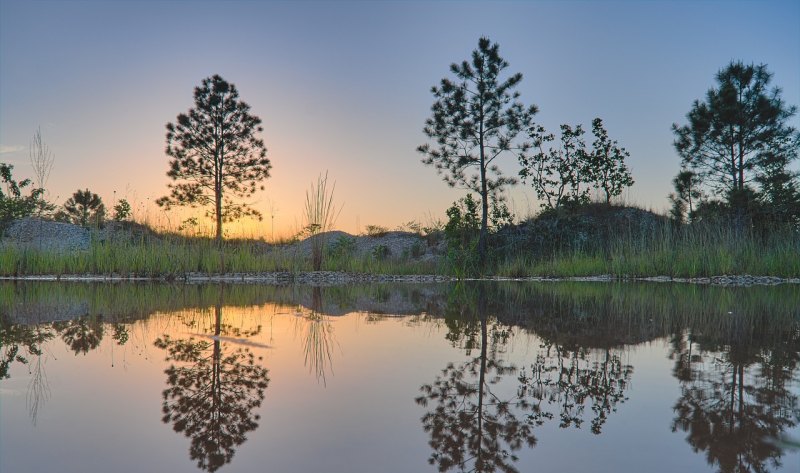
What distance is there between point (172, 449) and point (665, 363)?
2.35 meters

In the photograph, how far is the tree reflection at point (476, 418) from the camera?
4.74 feet

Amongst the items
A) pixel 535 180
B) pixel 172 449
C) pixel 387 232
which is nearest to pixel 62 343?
pixel 172 449

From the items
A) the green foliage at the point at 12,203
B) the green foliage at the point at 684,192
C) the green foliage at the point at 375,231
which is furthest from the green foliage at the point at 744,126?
the green foliage at the point at 12,203

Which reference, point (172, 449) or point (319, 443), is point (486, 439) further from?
point (172, 449)

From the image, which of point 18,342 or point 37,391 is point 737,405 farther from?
point 18,342

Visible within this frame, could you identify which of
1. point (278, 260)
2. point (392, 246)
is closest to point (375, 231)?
point (392, 246)

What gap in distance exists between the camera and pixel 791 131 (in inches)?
957

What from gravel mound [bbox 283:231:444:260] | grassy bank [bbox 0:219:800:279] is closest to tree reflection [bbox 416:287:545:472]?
grassy bank [bbox 0:219:800:279]

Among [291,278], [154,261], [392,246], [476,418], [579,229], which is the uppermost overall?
[579,229]

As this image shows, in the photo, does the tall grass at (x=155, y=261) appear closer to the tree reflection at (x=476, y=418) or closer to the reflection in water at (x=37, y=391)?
the reflection in water at (x=37, y=391)

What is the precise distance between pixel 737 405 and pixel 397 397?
126cm

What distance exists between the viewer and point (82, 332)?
3.54 m

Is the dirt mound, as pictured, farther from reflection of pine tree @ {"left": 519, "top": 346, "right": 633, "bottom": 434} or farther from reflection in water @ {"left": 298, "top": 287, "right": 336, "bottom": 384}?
reflection of pine tree @ {"left": 519, "top": 346, "right": 633, "bottom": 434}

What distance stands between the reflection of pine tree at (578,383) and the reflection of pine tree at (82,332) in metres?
2.44
